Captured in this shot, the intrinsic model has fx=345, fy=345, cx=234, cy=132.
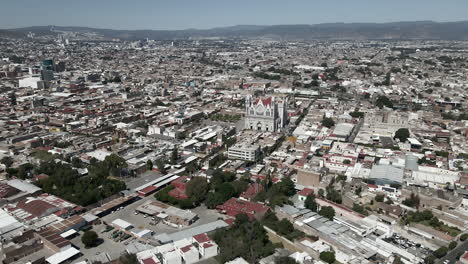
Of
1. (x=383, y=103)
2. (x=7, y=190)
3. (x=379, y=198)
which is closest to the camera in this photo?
(x=379, y=198)

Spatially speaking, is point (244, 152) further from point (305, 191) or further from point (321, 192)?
point (321, 192)

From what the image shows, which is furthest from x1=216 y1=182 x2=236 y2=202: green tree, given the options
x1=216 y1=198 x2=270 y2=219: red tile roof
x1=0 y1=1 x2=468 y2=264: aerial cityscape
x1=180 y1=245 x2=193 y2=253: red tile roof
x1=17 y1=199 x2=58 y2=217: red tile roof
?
x1=17 y1=199 x2=58 y2=217: red tile roof

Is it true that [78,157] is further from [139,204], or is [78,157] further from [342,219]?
[342,219]

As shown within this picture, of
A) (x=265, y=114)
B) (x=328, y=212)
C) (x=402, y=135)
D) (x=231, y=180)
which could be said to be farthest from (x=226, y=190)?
(x=402, y=135)

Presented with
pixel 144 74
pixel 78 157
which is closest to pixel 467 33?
pixel 144 74

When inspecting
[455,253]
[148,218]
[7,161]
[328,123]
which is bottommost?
[455,253]

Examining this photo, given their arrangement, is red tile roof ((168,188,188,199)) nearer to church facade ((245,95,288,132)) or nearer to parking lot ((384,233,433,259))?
parking lot ((384,233,433,259))

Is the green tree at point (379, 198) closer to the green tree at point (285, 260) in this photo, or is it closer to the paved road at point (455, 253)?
the paved road at point (455, 253)
